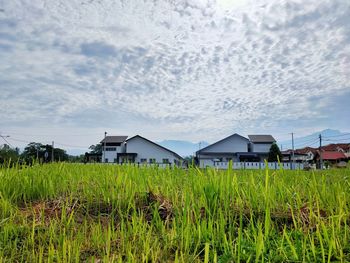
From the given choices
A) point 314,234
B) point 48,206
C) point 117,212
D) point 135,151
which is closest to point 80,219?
point 117,212

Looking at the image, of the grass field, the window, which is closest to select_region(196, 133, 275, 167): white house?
the window

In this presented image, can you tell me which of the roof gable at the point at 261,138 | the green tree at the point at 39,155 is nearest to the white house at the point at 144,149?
the roof gable at the point at 261,138

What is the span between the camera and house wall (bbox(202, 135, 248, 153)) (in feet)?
148

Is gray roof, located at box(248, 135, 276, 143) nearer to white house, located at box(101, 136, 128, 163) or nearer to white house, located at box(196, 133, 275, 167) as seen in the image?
white house, located at box(196, 133, 275, 167)

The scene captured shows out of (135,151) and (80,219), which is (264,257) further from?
(135,151)

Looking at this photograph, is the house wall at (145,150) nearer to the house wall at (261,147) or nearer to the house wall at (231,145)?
the house wall at (231,145)

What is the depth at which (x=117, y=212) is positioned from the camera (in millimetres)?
2838

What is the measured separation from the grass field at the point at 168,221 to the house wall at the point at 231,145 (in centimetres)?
4176

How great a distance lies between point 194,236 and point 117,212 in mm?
1009

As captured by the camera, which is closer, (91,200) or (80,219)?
(80,219)

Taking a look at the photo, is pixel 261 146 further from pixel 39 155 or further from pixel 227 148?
pixel 39 155

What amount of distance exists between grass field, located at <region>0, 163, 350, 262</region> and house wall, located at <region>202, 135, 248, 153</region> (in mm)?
41763

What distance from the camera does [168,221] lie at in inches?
97.2

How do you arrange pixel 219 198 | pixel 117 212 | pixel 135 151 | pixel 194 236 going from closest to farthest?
pixel 194 236
pixel 219 198
pixel 117 212
pixel 135 151
